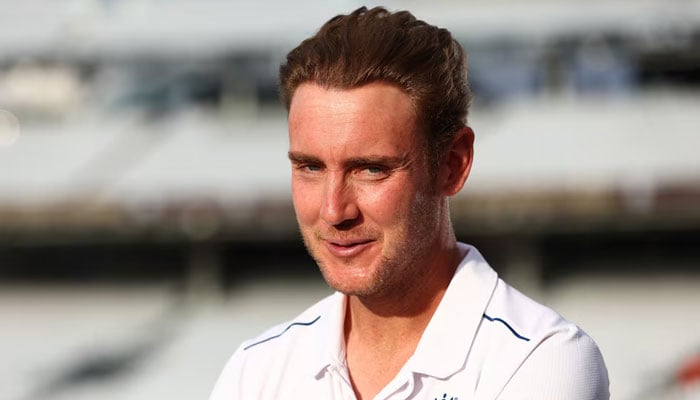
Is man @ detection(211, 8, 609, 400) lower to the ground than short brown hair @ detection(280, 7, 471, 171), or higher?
lower

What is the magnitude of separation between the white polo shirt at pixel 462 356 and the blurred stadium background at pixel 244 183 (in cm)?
897

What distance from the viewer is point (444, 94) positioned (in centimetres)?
141

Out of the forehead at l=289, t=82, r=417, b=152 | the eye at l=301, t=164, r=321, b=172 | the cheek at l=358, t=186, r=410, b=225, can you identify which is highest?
the forehead at l=289, t=82, r=417, b=152

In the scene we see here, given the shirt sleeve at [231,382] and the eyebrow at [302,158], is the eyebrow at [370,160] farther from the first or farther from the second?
the shirt sleeve at [231,382]

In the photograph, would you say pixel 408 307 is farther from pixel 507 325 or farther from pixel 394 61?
pixel 394 61

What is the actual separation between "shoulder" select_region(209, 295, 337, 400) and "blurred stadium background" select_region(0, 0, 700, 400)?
8.94 meters

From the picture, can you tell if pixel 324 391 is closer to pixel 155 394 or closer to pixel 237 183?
pixel 155 394

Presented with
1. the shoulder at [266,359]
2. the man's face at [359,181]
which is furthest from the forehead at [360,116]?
the shoulder at [266,359]

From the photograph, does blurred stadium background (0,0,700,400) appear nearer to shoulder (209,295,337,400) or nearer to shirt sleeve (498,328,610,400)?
shoulder (209,295,337,400)

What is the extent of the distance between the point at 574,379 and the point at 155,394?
384 inches

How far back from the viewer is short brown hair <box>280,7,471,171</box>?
136 centimetres

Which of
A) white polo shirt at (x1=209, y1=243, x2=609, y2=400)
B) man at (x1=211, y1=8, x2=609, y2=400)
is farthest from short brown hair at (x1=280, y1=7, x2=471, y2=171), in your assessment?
white polo shirt at (x1=209, y1=243, x2=609, y2=400)

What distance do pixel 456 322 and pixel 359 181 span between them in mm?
248

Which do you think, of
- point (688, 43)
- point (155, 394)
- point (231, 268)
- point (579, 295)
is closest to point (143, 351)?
point (155, 394)
